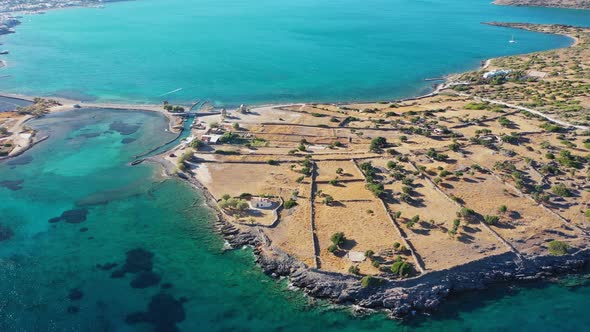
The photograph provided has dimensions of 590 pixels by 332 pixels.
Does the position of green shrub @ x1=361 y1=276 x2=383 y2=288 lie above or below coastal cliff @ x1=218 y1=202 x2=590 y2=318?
above

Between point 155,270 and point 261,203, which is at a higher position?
point 261,203

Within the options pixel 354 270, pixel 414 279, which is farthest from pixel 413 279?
pixel 354 270

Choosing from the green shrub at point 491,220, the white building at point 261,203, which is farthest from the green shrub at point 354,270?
the green shrub at point 491,220

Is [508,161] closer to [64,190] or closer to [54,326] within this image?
[54,326]

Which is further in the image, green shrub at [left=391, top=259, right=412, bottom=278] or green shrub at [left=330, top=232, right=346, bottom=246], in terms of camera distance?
green shrub at [left=330, top=232, right=346, bottom=246]

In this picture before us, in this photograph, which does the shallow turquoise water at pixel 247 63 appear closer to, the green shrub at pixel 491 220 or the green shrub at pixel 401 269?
the green shrub at pixel 491 220

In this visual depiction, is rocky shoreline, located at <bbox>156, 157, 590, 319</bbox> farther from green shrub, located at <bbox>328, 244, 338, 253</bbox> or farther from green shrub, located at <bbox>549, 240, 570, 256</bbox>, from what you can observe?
green shrub, located at <bbox>328, 244, 338, 253</bbox>

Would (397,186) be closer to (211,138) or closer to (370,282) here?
(370,282)

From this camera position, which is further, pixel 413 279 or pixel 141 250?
pixel 141 250

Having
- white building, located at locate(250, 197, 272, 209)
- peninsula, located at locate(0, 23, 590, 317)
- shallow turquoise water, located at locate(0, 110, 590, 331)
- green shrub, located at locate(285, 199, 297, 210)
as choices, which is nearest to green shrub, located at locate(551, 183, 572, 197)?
peninsula, located at locate(0, 23, 590, 317)

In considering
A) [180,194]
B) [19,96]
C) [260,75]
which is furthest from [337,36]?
[180,194]

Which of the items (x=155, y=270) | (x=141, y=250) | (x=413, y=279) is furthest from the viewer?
(x=141, y=250)
